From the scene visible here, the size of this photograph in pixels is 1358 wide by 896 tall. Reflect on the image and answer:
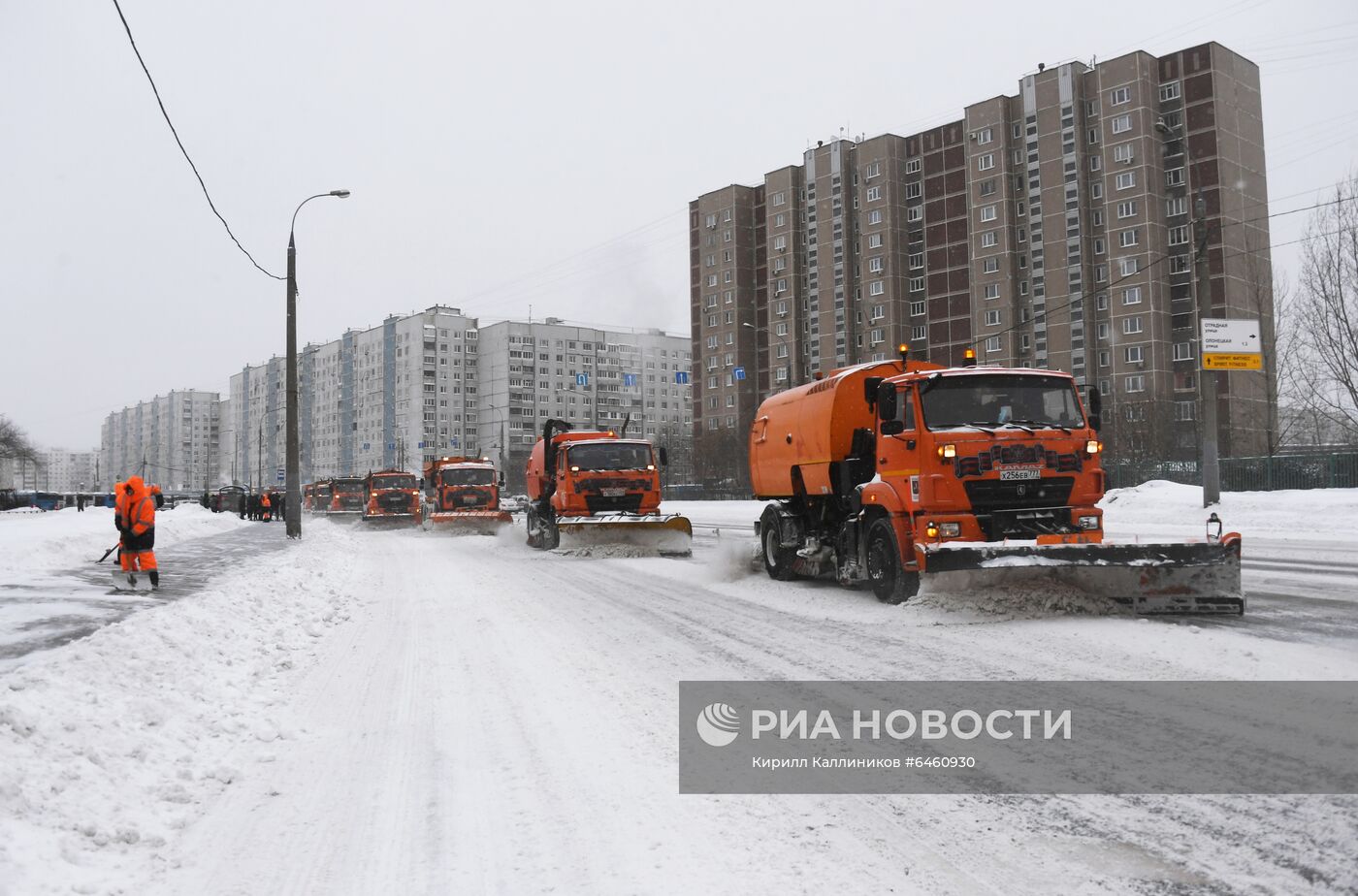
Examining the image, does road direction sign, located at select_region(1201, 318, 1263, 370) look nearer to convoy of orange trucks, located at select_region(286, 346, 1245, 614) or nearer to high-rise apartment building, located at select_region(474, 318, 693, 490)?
convoy of orange trucks, located at select_region(286, 346, 1245, 614)

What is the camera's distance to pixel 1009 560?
26.7 feet

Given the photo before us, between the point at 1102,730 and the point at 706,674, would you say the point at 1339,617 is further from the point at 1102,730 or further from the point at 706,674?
the point at 706,674

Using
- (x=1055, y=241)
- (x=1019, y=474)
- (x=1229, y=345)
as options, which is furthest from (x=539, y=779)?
(x=1055, y=241)

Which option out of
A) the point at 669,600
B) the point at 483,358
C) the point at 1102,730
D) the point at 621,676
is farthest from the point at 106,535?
the point at 483,358

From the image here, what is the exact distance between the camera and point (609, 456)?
66.3 feet

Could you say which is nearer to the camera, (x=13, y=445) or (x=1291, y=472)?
(x=1291, y=472)

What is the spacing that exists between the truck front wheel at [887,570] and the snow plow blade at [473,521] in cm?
2210

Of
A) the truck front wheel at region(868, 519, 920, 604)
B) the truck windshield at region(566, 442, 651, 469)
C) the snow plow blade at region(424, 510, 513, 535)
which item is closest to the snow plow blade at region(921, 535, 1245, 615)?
the truck front wheel at region(868, 519, 920, 604)

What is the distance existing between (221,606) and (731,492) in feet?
181

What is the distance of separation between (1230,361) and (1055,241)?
1755 inches

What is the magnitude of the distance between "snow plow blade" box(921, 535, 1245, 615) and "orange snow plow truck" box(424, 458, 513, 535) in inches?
951


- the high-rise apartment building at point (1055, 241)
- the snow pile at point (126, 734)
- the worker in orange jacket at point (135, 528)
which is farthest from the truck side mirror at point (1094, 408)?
the high-rise apartment building at point (1055, 241)

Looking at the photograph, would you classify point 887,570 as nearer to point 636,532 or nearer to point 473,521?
point 636,532

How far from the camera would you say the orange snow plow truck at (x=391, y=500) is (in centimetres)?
3594
